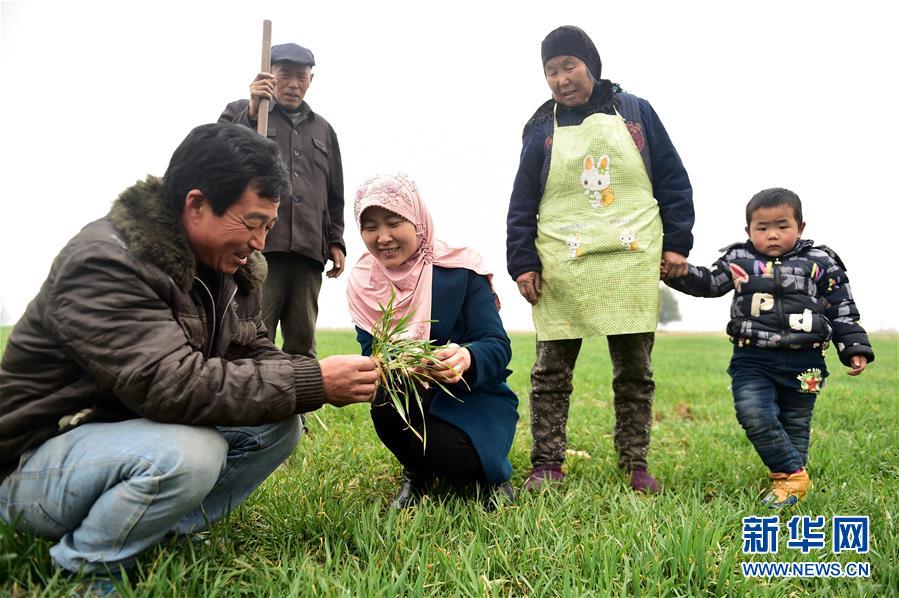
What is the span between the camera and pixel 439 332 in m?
3.03

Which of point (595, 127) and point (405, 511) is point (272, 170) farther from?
point (595, 127)

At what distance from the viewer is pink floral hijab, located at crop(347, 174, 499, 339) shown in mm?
2863

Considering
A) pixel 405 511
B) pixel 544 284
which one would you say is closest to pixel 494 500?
pixel 405 511

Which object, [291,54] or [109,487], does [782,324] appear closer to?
[109,487]

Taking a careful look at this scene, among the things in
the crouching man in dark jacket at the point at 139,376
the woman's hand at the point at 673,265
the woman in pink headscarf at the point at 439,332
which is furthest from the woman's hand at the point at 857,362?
the crouching man in dark jacket at the point at 139,376

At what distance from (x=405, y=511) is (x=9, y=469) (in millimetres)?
1316

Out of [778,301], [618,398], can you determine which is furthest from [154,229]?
[778,301]

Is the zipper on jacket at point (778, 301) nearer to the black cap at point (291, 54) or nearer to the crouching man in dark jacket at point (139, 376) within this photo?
the crouching man in dark jacket at point (139, 376)

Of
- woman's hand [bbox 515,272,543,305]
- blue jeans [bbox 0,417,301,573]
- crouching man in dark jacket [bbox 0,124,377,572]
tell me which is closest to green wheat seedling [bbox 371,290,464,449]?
crouching man in dark jacket [bbox 0,124,377,572]

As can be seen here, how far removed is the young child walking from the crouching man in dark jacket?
224 centimetres

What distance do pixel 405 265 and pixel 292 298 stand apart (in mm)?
1396

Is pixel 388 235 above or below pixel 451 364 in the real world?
above

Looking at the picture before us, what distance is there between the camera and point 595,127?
3318 mm

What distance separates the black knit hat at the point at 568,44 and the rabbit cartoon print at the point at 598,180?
0.48 meters
